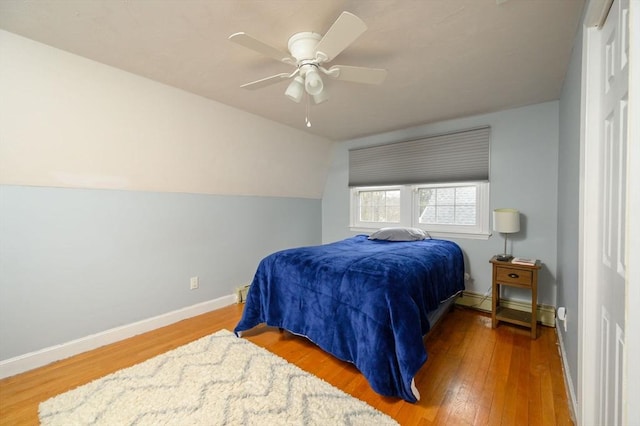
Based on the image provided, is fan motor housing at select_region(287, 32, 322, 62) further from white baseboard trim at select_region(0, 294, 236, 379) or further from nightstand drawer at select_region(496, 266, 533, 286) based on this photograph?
white baseboard trim at select_region(0, 294, 236, 379)

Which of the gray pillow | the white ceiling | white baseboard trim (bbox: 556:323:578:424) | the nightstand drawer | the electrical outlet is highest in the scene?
the white ceiling

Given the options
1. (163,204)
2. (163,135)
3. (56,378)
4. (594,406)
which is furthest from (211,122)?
(594,406)

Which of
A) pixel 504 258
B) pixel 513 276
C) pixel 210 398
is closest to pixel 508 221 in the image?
pixel 504 258

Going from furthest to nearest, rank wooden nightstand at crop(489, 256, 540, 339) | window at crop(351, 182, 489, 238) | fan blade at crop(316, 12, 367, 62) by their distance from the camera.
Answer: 1. window at crop(351, 182, 489, 238)
2. wooden nightstand at crop(489, 256, 540, 339)
3. fan blade at crop(316, 12, 367, 62)

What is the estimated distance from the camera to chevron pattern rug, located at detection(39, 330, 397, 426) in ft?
4.80

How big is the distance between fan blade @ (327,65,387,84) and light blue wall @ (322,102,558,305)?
1.97 meters

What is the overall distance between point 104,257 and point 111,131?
1.09m

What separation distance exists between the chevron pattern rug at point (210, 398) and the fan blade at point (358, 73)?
6.50 feet

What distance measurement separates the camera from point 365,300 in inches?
67.2

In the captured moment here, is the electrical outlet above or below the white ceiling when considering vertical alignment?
below

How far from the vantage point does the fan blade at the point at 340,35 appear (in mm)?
1157

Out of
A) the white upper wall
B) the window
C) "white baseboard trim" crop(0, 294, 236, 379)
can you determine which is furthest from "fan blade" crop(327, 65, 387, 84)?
"white baseboard trim" crop(0, 294, 236, 379)

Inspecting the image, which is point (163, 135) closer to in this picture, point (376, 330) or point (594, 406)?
point (376, 330)

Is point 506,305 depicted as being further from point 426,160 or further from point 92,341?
point 92,341
